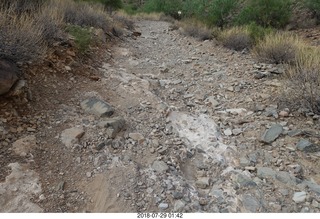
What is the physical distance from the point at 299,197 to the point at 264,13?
12526 mm

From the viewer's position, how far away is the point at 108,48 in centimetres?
594

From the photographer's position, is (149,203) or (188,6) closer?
(149,203)

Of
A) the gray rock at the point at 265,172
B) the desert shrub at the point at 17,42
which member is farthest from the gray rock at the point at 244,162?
the desert shrub at the point at 17,42

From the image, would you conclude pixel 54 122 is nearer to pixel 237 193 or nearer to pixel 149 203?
pixel 149 203

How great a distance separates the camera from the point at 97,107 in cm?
332

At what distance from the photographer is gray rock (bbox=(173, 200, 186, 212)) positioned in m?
2.27

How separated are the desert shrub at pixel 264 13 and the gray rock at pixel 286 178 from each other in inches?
446

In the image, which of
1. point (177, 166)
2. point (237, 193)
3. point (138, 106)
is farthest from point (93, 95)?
point (237, 193)

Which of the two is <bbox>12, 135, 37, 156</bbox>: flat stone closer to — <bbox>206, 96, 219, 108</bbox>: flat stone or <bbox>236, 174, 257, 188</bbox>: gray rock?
<bbox>236, 174, 257, 188</bbox>: gray rock

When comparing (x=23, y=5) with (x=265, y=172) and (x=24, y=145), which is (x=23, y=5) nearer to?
(x=24, y=145)

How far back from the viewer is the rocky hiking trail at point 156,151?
231 cm

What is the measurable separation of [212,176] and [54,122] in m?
1.83

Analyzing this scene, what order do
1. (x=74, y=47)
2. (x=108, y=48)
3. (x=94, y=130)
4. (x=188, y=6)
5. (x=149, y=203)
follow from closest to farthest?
1. (x=149, y=203)
2. (x=94, y=130)
3. (x=74, y=47)
4. (x=108, y=48)
5. (x=188, y=6)

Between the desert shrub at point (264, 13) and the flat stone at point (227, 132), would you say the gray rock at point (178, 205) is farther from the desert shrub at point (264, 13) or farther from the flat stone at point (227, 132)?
the desert shrub at point (264, 13)
